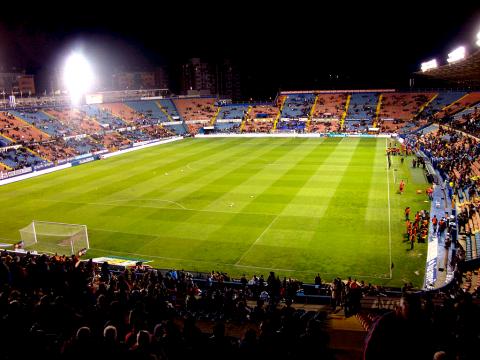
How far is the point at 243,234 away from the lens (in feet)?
78.8

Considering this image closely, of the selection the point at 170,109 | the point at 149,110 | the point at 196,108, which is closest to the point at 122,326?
the point at 149,110

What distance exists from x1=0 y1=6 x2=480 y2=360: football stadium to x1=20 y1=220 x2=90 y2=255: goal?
0.41 ft

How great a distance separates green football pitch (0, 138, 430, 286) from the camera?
20297mm

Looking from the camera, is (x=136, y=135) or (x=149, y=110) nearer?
→ (x=136, y=135)

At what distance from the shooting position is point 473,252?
18.5m

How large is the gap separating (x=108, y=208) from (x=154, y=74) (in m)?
170

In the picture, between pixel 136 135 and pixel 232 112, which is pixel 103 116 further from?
pixel 232 112

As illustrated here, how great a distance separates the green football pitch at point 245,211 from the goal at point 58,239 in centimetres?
91

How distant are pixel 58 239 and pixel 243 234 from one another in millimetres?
10744

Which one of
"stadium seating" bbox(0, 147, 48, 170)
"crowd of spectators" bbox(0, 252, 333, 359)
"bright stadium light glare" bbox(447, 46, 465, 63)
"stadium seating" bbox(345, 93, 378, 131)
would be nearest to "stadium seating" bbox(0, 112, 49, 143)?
"stadium seating" bbox(0, 147, 48, 170)

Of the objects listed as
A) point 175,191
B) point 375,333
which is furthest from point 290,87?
point 375,333

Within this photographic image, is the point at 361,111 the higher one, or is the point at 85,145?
the point at 361,111

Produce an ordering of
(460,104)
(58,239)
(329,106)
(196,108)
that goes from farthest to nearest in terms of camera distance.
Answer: (196,108)
(329,106)
(460,104)
(58,239)

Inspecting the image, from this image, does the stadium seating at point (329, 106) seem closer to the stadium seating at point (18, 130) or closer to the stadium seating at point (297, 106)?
the stadium seating at point (297, 106)
